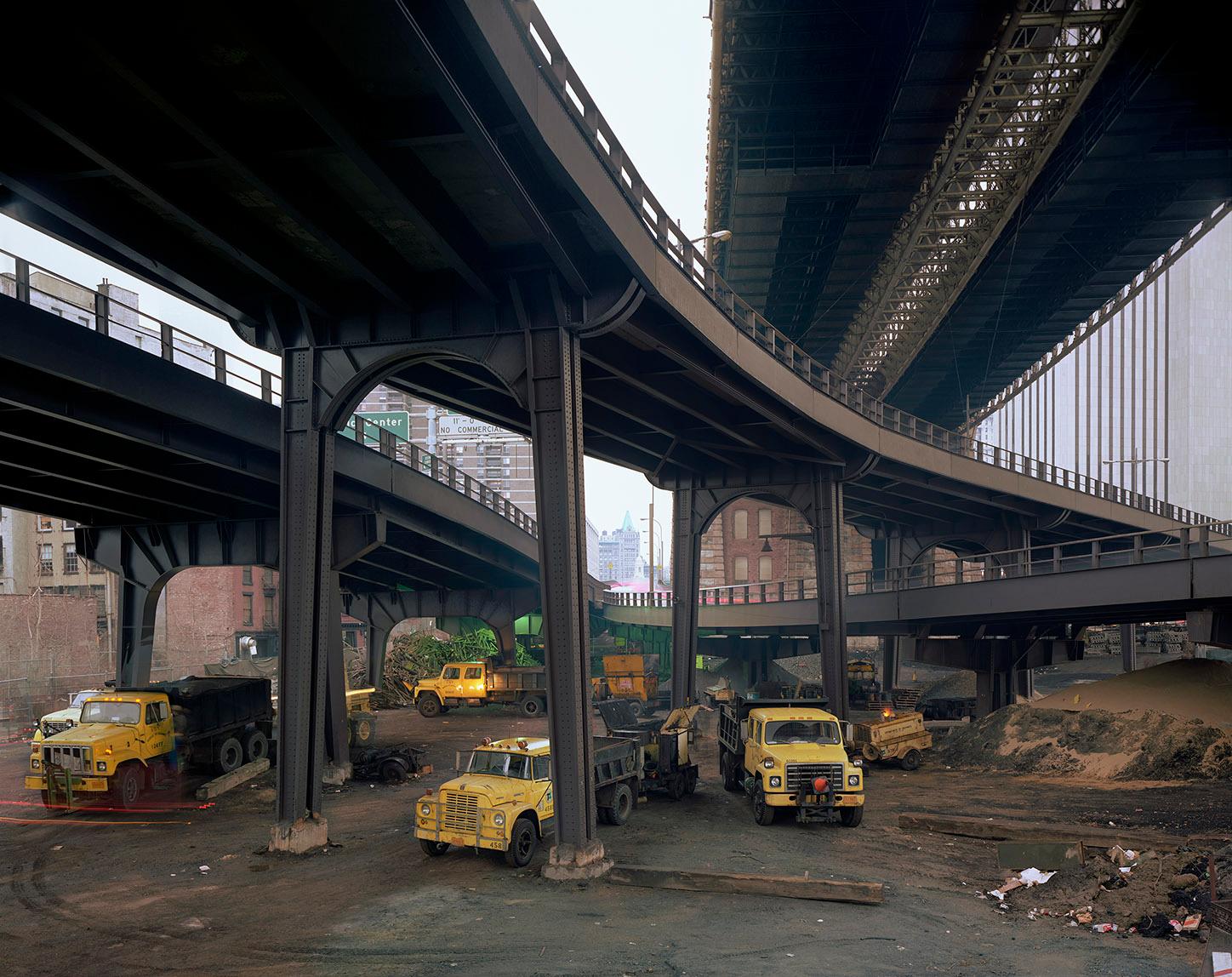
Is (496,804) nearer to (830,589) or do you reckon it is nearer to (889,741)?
(889,741)

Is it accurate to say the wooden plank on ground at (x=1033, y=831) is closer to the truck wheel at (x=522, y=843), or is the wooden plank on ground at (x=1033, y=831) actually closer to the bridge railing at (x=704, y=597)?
the truck wheel at (x=522, y=843)

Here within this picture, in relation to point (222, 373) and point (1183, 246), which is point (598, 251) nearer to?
point (222, 373)

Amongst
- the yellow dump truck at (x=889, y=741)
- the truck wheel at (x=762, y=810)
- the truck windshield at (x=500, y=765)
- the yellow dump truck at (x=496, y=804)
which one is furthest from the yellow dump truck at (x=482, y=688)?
the truck windshield at (x=500, y=765)

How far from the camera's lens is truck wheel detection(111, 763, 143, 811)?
974 inches

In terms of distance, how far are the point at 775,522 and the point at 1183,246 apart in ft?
137

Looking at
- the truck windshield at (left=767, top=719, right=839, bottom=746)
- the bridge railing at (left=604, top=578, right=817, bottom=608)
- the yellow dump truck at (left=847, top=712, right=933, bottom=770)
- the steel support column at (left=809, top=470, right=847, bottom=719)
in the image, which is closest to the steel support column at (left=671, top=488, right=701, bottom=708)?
the steel support column at (left=809, top=470, right=847, bottom=719)

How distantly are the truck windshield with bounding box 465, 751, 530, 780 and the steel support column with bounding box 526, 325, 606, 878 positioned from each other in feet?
2.22

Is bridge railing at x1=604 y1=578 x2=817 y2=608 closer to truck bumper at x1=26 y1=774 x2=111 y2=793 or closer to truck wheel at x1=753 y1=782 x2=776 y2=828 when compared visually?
truck wheel at x1=753 y1=782 x2=776 y2=828

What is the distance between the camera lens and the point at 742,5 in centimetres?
3584

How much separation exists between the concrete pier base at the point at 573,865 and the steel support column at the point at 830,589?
21197 mm

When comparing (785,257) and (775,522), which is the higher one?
(785,257)

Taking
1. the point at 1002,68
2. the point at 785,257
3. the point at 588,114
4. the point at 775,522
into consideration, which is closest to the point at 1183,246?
the point at 785,257

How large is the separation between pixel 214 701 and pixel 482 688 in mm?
21142

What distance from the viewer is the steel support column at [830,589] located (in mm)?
38656
